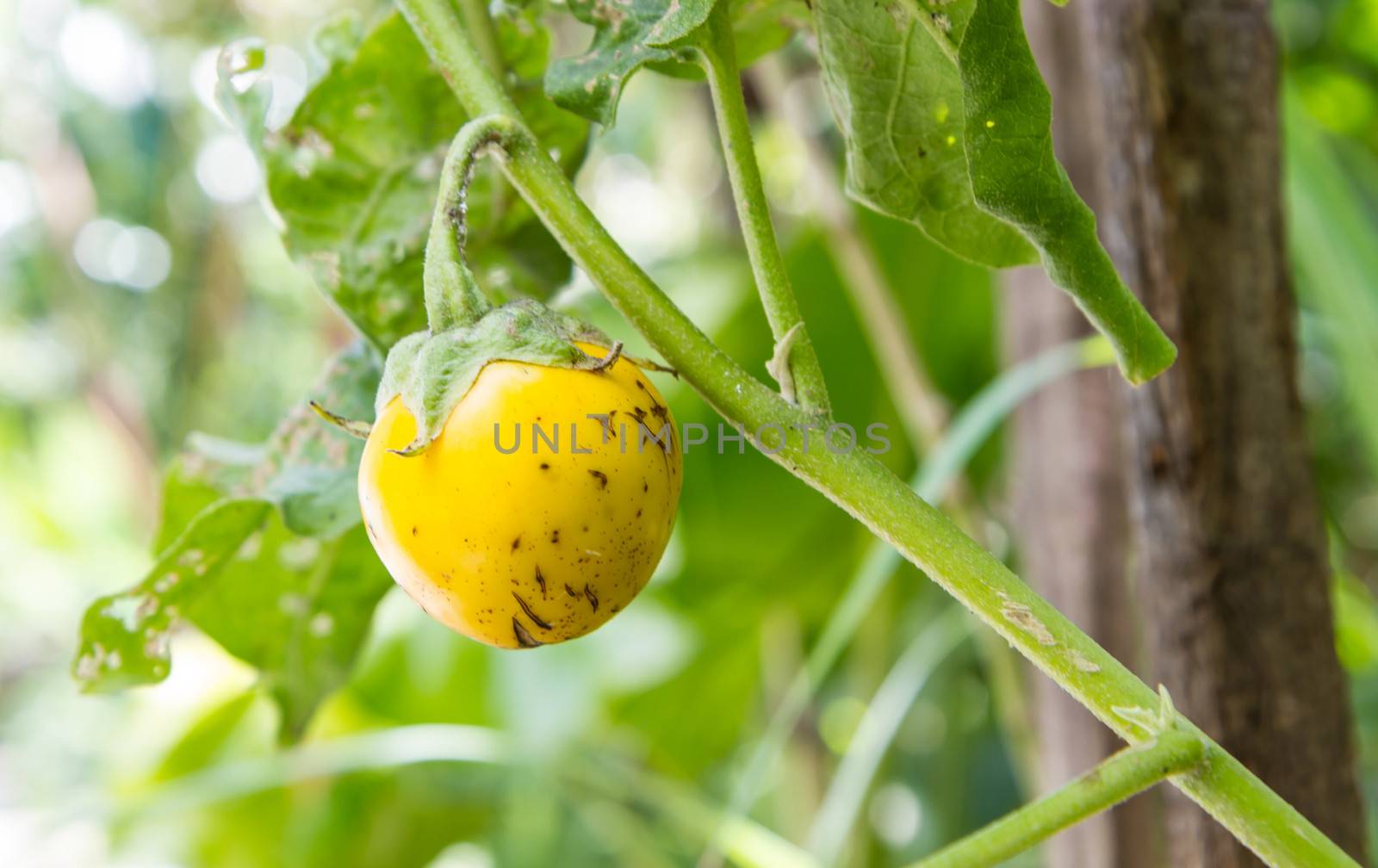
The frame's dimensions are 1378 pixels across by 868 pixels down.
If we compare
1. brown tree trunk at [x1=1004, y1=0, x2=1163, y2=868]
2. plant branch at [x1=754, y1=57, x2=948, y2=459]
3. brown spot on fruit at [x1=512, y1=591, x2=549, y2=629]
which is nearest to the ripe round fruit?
brown spot on fruit at [x1=512, y1=591, x2=549, y2=629]

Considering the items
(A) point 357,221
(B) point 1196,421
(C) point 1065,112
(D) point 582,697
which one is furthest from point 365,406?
(D) point 582,697

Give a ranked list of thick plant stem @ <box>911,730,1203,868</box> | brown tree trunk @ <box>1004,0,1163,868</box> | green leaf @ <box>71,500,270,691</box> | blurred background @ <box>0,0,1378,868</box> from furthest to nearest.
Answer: blurred background @ <box>0,0,1378,868</box>
brown tree trunk @ <box>1004,0,1163,868</box>
green leaf @ <box>71,500,270,691</box>
thick plant stem @ <box>911,730,1203,868</box>

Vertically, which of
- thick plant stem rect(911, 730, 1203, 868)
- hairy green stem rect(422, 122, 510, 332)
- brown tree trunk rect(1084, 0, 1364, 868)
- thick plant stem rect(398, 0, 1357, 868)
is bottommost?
brown tree trunk rect(1084, 0, 1364, 868)

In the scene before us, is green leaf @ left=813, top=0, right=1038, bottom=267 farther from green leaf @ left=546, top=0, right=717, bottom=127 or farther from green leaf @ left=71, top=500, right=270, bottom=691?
green leaf @ left=71, top=500, right=270, bottom=691

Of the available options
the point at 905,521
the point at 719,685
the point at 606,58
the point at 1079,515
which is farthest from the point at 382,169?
the point at 719,685

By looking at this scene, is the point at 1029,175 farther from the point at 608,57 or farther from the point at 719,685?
the point at 719,685

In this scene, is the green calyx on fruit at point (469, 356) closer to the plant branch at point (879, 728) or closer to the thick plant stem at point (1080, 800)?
the thick plant stem at point (1080, 800)
